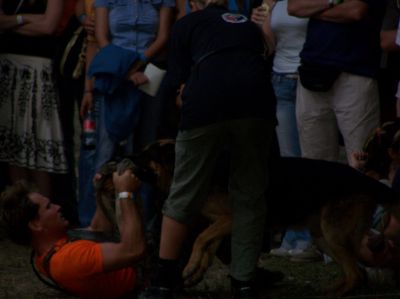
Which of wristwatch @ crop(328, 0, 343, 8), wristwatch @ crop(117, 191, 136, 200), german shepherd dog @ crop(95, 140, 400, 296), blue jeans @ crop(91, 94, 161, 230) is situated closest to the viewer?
wristwatch @ crop(117, 191, 136, 200)

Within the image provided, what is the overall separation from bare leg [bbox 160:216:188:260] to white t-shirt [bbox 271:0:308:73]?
2.08m

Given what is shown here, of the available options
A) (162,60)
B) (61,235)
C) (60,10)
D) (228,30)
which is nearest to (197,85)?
(228,30)

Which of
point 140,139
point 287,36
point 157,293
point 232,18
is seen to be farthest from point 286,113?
point 157,293

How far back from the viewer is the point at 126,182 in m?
6.37

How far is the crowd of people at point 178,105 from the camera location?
6.20m

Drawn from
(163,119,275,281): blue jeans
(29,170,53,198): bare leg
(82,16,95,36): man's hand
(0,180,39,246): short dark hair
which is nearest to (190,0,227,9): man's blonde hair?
(163,119,275,281): blue jeans

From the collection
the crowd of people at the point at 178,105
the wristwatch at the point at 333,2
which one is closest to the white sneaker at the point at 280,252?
the crowd of people at the point at 178,105

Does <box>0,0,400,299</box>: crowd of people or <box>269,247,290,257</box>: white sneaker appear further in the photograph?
<box>269,247,290,257</box>: white sneaker

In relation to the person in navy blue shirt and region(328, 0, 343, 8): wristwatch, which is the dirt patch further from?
region(328, 0, 343, 8): wristwatch

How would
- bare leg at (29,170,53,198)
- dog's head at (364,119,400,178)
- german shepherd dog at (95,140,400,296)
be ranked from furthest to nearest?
bare leg at (29,170,53,198) → dog's head at (364,119,400,178) → german shepherd dog at (95,140,400,296)

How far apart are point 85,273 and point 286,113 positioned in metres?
2.30

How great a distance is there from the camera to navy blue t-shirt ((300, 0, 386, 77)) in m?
7.57

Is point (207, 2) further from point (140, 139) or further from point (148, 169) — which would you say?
point (140, 139)

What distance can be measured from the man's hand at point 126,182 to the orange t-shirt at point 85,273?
1.13 ft
